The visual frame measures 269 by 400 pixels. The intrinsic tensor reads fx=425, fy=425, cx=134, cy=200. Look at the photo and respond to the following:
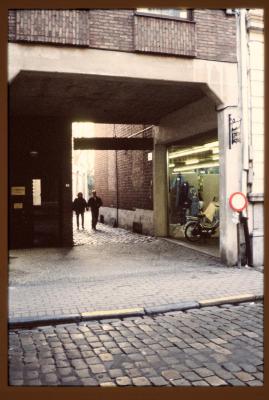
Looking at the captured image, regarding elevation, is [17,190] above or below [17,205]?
above

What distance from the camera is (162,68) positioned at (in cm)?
932

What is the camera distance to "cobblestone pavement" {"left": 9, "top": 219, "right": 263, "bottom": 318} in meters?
6.68

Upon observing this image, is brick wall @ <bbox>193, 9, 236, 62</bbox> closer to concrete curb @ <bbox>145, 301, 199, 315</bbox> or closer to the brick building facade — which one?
the brick building facade

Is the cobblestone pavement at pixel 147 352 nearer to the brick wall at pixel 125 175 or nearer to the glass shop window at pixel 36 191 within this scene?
the glass shop window at pixel 36 191

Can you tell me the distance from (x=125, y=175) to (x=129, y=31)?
413 inches

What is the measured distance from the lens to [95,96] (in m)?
11.4

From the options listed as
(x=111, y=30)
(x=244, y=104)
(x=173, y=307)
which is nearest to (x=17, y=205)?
(x=111, y=30)

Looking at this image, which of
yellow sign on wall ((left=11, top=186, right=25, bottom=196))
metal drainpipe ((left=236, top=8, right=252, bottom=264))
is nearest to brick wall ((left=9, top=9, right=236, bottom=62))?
metal drainpipe ((left=236, top=8, right=252, bottom=264))

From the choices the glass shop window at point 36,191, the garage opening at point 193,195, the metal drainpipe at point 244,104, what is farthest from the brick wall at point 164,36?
the glass shop window at point 36,191

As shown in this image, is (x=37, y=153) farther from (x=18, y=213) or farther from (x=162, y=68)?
(x=162, y=68)

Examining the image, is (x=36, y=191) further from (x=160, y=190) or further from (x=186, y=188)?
(x=186, y=188)

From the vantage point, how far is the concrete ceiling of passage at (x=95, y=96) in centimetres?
973

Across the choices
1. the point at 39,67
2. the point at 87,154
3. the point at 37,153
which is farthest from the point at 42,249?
the point at 87,154

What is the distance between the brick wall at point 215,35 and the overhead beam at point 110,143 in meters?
5.39
